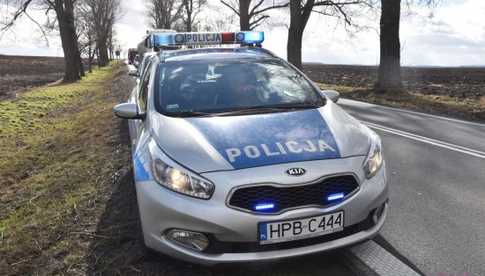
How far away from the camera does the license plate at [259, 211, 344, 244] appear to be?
114 inches

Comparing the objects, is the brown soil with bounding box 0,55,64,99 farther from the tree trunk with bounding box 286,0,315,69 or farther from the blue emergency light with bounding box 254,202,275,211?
the blue emergency light with bounding box 254,202,275,211

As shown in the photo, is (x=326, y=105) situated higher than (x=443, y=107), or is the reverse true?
(x=326, y=105)

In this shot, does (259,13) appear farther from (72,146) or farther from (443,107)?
(72,146)

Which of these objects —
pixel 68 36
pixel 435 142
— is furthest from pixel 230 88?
pixel 68 36

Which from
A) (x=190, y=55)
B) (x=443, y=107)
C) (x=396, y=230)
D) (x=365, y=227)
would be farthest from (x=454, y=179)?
(x=443, y=107)

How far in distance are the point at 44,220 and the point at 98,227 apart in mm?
848

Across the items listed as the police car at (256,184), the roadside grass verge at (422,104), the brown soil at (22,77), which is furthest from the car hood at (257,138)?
the brown soil at (22,77)

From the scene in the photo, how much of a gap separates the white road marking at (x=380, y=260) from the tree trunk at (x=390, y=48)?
35.1 feet

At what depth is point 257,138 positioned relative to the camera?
3.28 meters

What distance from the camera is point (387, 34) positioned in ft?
45.0

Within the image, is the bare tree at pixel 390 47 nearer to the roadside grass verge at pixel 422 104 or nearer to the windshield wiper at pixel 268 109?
the roadside grass verge at pixel 422 104

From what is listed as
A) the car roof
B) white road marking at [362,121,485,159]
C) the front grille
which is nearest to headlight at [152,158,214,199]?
the front grille

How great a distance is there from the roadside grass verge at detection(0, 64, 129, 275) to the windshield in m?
1.49

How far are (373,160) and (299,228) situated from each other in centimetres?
84
